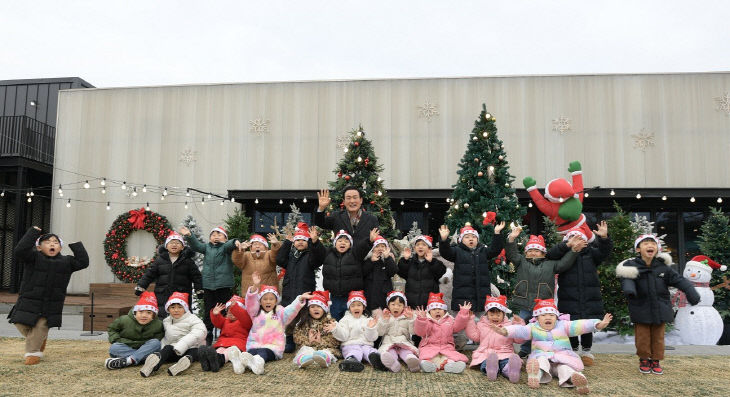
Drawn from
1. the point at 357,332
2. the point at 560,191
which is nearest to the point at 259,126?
the point at 560,191

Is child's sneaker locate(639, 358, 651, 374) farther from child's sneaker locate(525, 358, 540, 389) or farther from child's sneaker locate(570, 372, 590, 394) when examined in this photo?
child's sneaker locate(525, 358, 540, 389)

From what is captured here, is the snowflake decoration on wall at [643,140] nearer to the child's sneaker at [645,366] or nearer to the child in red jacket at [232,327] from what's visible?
the child's sneaker at [645,366]

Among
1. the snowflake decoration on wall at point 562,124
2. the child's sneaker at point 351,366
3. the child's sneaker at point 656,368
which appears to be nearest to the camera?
the child's sneaker at point 351,366

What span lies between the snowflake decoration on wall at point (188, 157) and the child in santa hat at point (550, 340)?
1145 cm

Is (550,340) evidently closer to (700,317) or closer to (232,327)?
(232,327)

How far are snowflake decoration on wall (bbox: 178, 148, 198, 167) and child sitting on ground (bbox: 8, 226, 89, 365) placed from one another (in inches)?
333

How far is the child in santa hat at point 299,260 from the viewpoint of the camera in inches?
253

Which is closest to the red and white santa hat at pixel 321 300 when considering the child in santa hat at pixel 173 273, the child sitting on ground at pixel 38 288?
the child in santa hat at pixel 173 273

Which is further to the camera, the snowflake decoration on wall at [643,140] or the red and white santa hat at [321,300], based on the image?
the snowflake decoration on wall at [643,140]

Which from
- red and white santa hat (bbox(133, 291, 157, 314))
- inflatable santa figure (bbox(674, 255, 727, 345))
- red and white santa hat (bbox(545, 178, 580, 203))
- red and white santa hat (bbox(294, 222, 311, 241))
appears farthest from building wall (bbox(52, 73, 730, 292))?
red and white santa hat (bbox(133, 291, 157, 314))

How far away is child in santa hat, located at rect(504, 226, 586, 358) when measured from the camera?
19.7 ft

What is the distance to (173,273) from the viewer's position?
650 centimetres

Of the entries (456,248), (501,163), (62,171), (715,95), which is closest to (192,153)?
(62,171)

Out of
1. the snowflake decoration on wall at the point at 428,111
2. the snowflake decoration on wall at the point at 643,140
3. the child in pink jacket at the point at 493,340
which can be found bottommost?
the child in pink jacket at the point at 493,340
